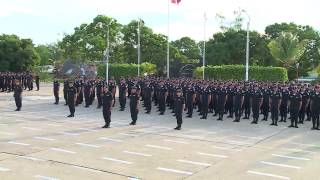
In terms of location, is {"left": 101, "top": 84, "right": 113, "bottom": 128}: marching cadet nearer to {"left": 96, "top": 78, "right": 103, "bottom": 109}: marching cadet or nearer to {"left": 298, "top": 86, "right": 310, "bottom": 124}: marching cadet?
{"left": 96, "top": 78, "right": 103, "bottom": 109}: marching cadet

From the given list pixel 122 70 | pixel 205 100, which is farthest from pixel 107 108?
pixel 122 70

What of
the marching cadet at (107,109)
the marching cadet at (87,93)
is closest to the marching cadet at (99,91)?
the marching cadet at (87,93)

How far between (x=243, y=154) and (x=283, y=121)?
24.1 feet

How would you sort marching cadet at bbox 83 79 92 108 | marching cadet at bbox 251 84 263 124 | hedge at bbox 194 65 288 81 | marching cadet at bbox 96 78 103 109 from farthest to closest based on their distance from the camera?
hedge at bbox 194 65 288 81 < marching cadet at bbox 83 79 92 108 < marching cadet at bbox 96 78 103 109 < marching cadet at bbox 251 84 263 124

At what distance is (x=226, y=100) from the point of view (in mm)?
19797

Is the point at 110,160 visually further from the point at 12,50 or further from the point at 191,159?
the point at 12,50

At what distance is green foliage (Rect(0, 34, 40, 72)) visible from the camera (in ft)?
157

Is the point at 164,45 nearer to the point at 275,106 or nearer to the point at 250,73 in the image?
the point at 250,73

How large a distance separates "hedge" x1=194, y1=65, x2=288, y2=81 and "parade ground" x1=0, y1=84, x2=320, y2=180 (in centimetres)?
1629

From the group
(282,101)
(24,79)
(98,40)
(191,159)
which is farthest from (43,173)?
(98,40)

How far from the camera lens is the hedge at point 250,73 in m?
34.3

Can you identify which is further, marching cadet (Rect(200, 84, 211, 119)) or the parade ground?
marching cadet (Rect(200, 84, 211, 119))

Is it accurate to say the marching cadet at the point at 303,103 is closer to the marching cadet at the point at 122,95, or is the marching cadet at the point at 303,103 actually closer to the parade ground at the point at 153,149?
the parade ground at the point at 153,149

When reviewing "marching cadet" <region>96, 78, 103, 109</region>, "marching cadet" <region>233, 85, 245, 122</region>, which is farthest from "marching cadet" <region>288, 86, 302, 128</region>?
"marching cadet" <region>96, 78, 103, 109</region>
